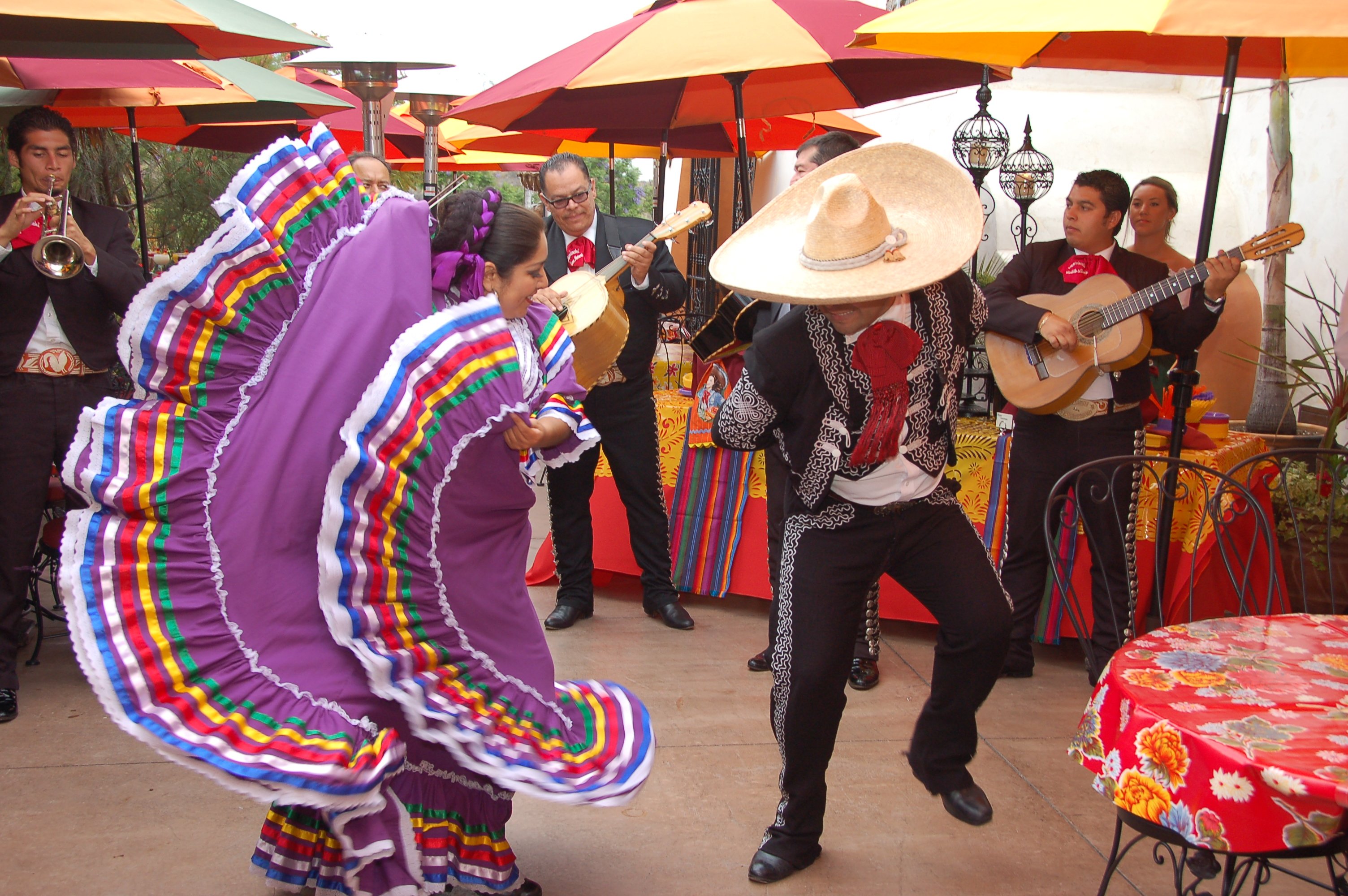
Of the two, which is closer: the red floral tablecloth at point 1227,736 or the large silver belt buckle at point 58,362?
the red floral tablecloth at point 1227,736

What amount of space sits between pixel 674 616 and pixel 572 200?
1883 millimetres

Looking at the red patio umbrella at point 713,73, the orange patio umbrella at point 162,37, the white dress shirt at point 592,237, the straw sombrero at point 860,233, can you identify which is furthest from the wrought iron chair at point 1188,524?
the orange patio umbrella at point 162,37

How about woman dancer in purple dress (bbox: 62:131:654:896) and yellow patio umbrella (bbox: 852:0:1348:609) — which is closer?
woman dancer in purple dress (bbox: 62:131:654:896)

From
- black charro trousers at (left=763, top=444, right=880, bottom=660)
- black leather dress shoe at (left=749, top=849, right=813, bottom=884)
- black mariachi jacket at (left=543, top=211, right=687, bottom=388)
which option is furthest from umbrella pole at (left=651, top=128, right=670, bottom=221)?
black leather dress shoe at (left=749, top=849, right=813, bottom=884)

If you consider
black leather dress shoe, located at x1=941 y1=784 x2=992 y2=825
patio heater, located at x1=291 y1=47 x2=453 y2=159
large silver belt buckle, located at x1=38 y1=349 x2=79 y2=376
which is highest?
patio heater, located at x1=291 y1=47 x2=453 y2=159

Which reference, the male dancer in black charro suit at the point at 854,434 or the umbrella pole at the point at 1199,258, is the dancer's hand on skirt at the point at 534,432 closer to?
the male dancer in black charro suit at the point at 854,434

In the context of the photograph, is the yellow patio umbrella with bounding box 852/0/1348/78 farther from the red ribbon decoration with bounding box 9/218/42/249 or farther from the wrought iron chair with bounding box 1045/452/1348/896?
the red ribbon decoration with bounding box 9/218/42/249

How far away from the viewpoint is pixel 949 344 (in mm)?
2861

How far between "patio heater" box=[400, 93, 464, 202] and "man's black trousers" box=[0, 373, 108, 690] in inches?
118

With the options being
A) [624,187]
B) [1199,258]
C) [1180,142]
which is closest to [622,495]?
[1199,258]

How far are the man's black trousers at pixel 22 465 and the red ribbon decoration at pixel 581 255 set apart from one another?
A: 1898 millimetres

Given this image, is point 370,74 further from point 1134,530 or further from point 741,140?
point 1134,530

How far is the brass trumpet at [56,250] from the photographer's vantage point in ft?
12.5

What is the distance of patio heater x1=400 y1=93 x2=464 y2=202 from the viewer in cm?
717
